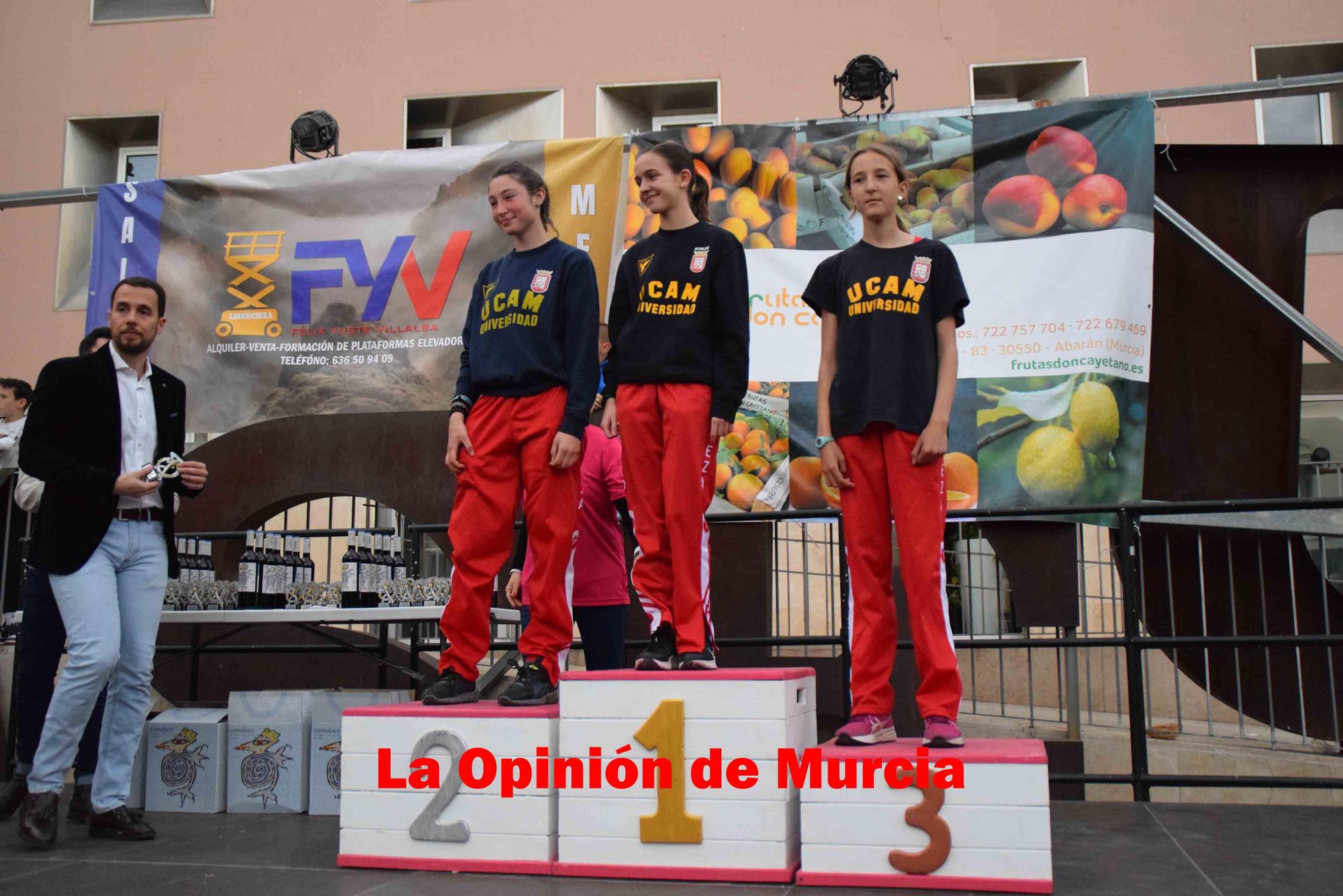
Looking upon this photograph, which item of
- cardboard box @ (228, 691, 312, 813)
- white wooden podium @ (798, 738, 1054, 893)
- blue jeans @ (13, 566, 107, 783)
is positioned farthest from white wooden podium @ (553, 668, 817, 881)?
blue jeans @ (13, 566, 107, 783)

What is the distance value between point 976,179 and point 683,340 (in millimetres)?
2260

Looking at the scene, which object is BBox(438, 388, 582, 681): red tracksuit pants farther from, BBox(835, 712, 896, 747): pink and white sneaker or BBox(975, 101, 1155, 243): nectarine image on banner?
BBox(975, 101, 1155, 243): nectarine image on banner

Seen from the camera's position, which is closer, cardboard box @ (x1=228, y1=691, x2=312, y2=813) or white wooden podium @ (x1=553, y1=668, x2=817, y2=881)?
white wooden podium @ (x1=553, y1=668, x2=817, y2=881)

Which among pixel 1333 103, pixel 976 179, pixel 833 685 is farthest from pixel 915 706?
pixel 1333 103

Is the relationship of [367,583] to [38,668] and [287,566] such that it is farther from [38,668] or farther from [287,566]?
[38,668]

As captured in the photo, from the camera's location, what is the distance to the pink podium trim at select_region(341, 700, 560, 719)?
3.01m

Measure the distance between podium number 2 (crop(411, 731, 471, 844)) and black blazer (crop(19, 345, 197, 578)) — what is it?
3.87ft

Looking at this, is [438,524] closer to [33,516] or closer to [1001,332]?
[33,516]

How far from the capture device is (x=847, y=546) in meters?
3.13

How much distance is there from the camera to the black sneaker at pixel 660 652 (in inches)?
122

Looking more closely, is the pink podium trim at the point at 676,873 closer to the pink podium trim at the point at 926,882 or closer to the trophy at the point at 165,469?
the pink podium trim at the point at 926,882

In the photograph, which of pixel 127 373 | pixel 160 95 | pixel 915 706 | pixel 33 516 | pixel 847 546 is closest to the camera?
pixel 847 546

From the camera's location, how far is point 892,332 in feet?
10.3

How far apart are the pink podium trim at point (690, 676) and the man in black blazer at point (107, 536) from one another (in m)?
1.35
